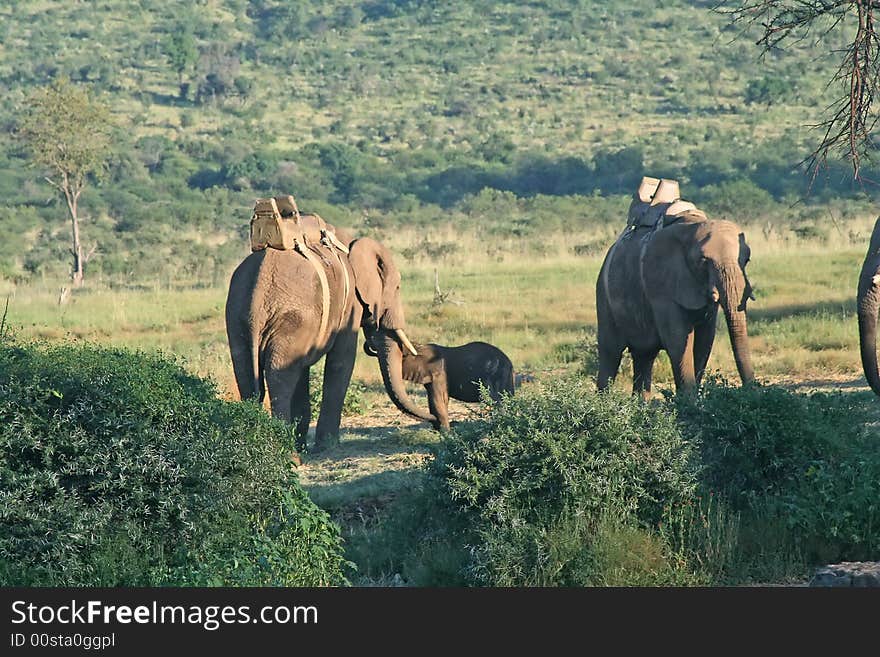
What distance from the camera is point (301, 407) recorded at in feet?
43.3

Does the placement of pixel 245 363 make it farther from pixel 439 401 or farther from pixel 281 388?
pixel 439 401

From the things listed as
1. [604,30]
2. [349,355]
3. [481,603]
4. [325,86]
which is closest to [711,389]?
[481,603]

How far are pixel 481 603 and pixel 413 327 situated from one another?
14742mm

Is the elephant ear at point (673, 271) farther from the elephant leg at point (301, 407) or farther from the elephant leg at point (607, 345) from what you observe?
the elephant leg at point (301, 407)

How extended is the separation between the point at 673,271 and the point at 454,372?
235 centimetres

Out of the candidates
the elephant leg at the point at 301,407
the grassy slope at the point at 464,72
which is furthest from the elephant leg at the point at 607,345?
the grassy slope at the point at 464,72

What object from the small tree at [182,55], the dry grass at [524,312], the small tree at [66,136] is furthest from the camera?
the small tree at [182,55]

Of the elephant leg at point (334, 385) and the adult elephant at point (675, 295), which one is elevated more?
the adult elephant at point (675, 295)

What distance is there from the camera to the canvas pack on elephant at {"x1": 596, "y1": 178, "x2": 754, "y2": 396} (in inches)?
469

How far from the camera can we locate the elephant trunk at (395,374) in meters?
13.3

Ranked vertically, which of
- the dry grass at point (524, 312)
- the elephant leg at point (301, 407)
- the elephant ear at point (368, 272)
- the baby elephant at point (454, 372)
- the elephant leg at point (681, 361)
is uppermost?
the elephant ear at point (368, 272)

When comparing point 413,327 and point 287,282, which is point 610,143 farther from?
point 287,282

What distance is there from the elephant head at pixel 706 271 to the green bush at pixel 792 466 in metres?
1.83

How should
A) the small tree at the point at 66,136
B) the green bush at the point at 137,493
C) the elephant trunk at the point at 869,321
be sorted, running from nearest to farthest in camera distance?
the green bush at the point at 137,493 → the elephant trunk at the point at 869,321 → the small tree at the point at 66,136
